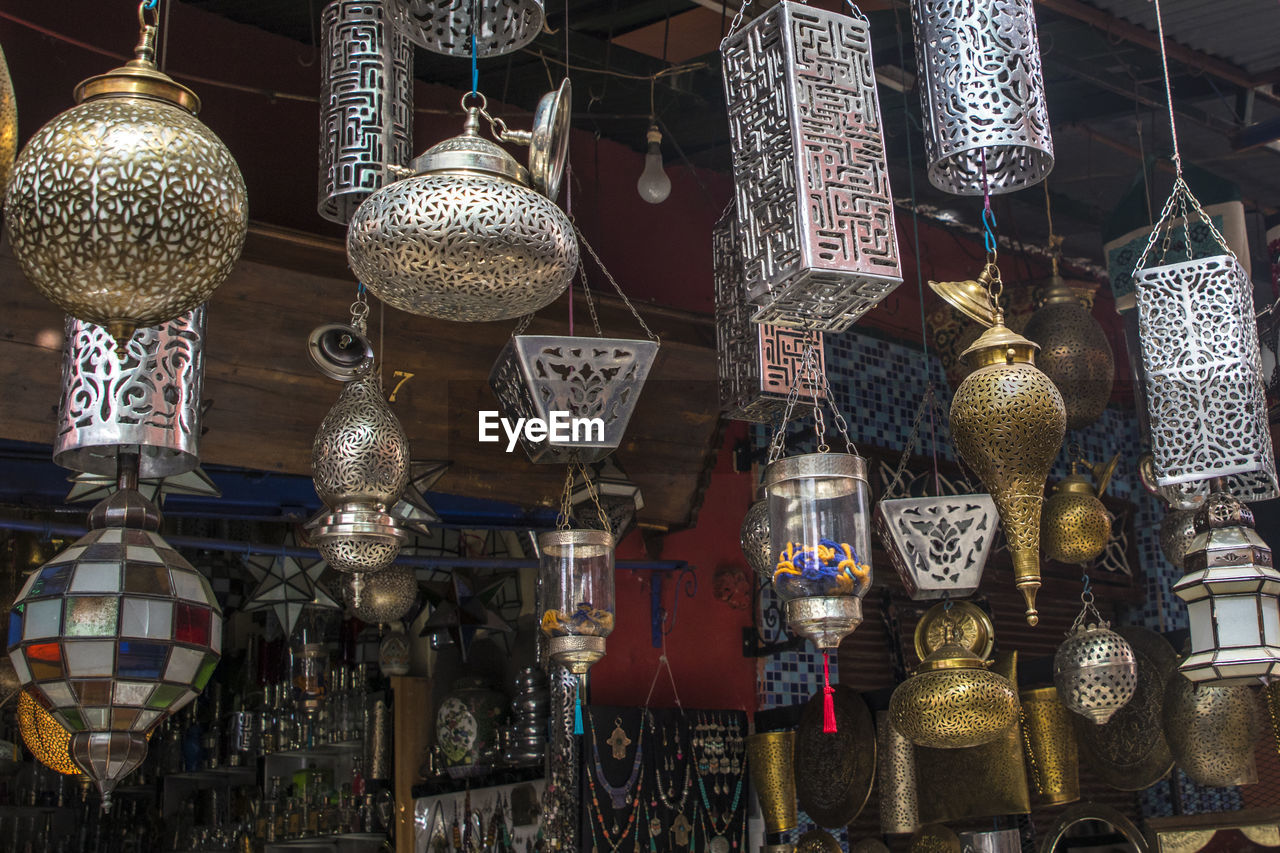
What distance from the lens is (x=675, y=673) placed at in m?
4.99

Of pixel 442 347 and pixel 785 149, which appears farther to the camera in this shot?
pixel 442 347

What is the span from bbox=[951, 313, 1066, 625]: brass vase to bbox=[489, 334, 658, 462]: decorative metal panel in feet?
2.34

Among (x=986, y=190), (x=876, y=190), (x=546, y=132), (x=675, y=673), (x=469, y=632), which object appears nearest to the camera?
(x=546, y=132)

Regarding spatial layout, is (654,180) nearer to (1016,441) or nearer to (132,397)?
(1016,441)

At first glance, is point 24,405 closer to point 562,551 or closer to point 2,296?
point 2,296

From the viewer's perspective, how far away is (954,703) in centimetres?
349

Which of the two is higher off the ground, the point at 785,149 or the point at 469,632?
the point at 785,149

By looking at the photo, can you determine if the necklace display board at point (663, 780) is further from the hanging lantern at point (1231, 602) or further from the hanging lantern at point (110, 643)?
the hanging lantern at point (110, 643)

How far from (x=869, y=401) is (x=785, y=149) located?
10.5ft

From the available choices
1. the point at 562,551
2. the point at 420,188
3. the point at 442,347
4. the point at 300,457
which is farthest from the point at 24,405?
the point at 420,188

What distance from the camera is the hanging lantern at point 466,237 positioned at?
2.14 meters

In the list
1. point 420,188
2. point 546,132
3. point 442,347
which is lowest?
point 420,188

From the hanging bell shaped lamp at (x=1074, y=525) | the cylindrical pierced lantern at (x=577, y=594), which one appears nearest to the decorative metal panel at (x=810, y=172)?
the cylindrical pierced lantern at (x=577, y=594)

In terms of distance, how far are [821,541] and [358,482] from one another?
3.37ft
